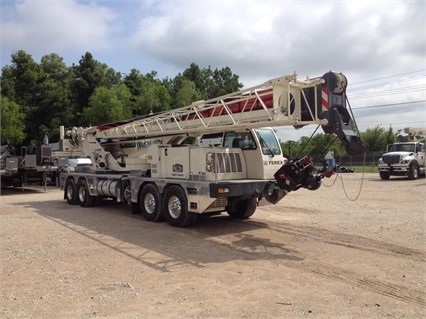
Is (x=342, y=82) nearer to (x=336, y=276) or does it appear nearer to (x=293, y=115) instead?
(x=293, y=115)

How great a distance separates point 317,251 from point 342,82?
322 centimetres

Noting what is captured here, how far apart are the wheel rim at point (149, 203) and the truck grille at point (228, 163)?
7.82 feet

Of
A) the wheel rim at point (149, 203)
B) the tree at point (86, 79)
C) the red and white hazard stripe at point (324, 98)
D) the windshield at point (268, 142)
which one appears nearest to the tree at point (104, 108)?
the tree at point (86, 79)

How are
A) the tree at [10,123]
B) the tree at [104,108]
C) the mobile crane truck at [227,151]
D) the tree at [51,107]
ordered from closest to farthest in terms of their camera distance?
the mobile crane truck at [227,151] → the tree at [10,123] → the tree at [104,108] → the tree at [51,107]

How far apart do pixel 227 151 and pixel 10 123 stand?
2702 cm

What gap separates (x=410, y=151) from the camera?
27031mm

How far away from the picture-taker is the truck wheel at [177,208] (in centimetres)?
1014

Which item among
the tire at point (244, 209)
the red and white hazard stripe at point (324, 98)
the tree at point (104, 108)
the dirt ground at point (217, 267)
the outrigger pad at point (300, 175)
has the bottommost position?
the dirt ground at point (217, 267)

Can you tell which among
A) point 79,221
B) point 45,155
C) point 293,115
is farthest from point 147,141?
point 45,155

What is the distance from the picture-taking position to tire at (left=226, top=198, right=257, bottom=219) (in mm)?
11559

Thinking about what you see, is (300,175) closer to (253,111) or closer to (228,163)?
(253,111)

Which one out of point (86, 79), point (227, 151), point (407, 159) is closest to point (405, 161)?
point (407, 159)

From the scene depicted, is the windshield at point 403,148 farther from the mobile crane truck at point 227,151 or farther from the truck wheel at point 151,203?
the truck wheel at point 151,203

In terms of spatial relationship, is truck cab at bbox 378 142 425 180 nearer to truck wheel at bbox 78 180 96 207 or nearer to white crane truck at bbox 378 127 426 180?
white crane truck at bbox 378 127 426 180
